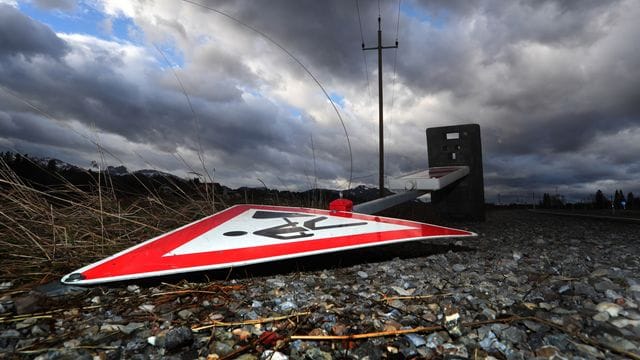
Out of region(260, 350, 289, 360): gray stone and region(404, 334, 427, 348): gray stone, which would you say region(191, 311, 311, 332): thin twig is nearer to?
region(260, 350, 289, 360): gray stone

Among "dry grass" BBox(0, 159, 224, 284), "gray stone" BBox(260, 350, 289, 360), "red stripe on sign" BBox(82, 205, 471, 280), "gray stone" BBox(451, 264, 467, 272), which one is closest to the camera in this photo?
"gray stone" BBox(260, 350, 289, 360)

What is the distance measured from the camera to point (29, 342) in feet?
4.17

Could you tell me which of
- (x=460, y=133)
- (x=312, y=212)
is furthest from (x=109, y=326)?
(x=460, y=133)

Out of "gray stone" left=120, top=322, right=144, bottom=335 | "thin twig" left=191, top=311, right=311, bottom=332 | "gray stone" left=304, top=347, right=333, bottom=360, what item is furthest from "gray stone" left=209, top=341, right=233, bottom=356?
"gray stone" left=120, top=322, right=144, bottom=335

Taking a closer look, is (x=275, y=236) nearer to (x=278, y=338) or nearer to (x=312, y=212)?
(x=312, y=212)

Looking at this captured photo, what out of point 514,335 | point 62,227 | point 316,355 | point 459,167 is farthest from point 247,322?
point 459,167

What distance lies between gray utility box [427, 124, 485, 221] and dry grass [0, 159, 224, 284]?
5.23 m

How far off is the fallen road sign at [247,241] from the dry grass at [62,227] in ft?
1.81

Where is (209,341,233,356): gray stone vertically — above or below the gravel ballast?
below

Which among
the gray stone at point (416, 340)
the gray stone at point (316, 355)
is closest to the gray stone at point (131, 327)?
the gray stone at point (316, 355)

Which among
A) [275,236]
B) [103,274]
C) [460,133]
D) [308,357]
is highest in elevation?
[460,133]

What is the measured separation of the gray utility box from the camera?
682cm

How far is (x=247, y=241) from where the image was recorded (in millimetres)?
2303

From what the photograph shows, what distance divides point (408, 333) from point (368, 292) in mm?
533
